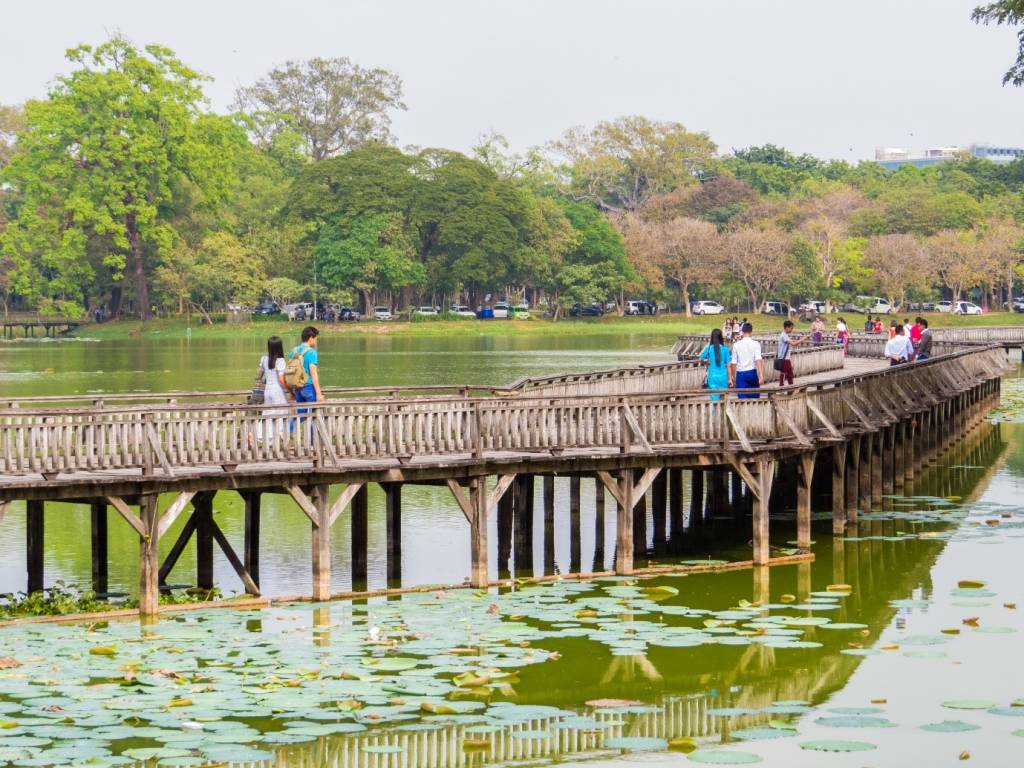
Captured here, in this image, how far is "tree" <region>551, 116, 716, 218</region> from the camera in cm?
17912

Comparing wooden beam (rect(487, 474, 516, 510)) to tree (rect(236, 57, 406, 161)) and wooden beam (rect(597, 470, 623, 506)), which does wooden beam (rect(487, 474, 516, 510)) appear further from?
tree (rect(236, 57, 406, 161))

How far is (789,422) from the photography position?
28.0m

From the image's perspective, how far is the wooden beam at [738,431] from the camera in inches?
1062

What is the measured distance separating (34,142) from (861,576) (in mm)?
117462

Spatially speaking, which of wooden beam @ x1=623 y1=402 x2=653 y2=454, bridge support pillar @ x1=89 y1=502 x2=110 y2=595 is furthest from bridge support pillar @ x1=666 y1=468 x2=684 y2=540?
bridge support pillar @ x1=89 y1=502 x2=110 y2=595

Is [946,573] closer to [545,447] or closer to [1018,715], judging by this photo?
[545,447]

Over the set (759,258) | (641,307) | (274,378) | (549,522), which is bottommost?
(549,522)

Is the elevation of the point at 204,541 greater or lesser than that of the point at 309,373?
lesser

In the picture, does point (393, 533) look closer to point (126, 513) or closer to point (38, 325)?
point (126, 513)

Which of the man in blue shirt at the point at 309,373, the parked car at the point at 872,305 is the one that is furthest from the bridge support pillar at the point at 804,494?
the parked car at the point at 872,305

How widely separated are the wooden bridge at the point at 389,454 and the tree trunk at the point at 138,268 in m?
111

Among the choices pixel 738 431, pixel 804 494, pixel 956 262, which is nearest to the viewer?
pixel 738 431

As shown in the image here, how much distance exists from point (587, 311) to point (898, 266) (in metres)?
28.5

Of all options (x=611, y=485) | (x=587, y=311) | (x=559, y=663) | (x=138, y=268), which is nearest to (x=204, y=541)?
(x=611, y=485)
